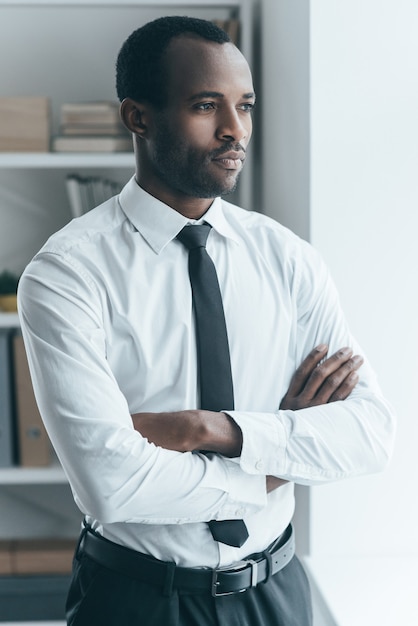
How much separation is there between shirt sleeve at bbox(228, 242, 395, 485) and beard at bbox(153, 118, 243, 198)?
24 centimetres

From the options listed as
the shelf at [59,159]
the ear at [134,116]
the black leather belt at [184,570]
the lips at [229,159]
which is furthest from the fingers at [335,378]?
the shelf at [59,159]

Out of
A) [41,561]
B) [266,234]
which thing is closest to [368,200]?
[266,234]

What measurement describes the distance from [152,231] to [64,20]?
62.2 inches

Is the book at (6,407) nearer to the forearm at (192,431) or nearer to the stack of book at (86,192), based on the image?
the stack of book at (86,192)

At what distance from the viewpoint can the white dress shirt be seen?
4.04ft

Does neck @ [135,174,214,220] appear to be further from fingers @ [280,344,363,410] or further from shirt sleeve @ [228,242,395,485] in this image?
fingers @ [280,344,363,410]

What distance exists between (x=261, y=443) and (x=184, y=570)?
234 millimetres

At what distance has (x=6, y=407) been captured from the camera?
8.02ft

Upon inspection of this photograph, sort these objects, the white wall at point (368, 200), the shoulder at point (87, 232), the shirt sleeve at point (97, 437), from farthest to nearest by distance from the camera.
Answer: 1. the white wall at point (368, 200)
2. the shoulder at point (87, 232)
3. the shirt sleeve at point (97, 437)

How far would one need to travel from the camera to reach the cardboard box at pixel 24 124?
240 cm

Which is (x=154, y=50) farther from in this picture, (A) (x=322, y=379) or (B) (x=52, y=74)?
(B) (x=52, y=74)

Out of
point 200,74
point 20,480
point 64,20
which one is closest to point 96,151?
point 64,20

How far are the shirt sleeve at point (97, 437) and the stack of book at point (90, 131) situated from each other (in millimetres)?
1198

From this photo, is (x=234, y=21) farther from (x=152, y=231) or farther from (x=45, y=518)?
(x=45, y=518)
